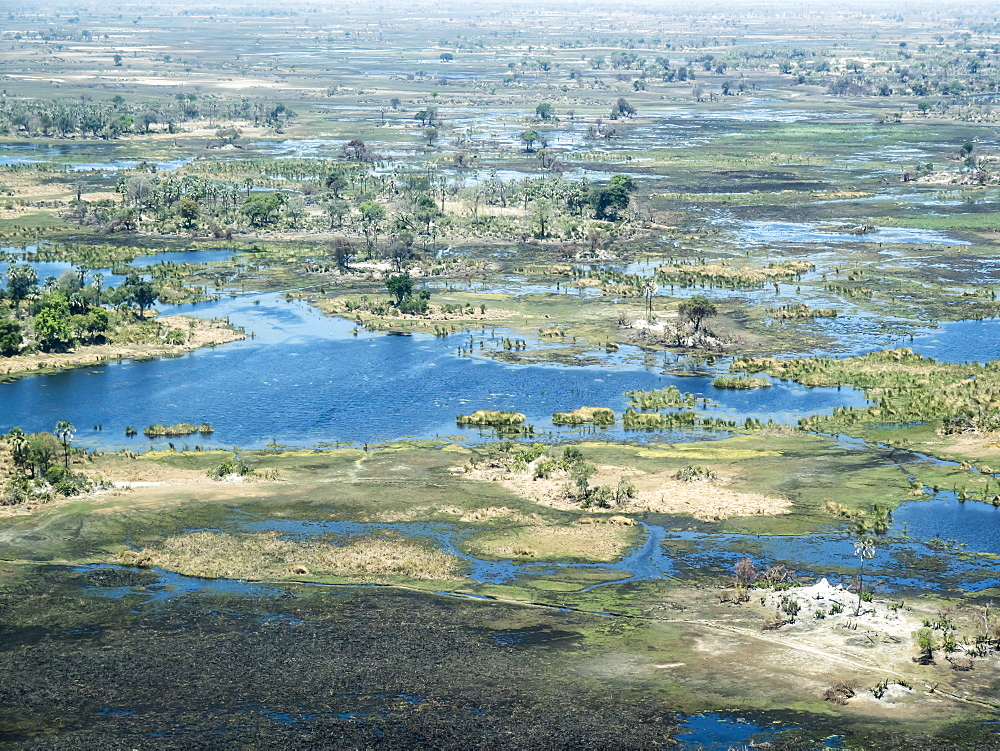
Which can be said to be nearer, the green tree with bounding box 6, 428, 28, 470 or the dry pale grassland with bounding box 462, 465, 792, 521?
the dry pale grassland with bounding box 462, 465, 792, 521

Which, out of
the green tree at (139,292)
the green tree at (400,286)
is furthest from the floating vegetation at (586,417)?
the green tree at (139,292)

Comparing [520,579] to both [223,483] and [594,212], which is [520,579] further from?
[594,212]

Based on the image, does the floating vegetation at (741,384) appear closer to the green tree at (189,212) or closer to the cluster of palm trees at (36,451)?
the cluster of palm trees at (36,451)

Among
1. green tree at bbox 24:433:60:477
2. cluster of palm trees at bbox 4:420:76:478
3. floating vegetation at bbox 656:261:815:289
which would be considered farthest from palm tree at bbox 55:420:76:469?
floating vegetation at bbox 656:261:815:289

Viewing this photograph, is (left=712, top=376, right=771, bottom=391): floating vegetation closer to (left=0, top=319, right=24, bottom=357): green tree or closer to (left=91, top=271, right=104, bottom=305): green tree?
(left=91, top=271, right=104, bottom=305): green tree

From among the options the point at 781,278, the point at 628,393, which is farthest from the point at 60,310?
the point at 781,278

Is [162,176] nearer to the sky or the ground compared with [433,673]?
nearer to the sky

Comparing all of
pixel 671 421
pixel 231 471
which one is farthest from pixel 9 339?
pixel 671 421
